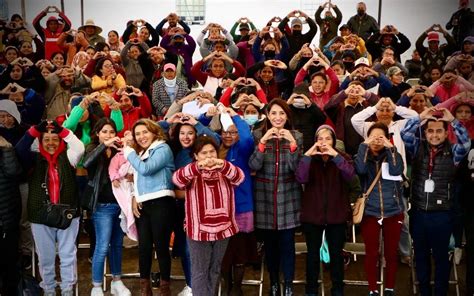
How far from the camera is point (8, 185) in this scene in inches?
189

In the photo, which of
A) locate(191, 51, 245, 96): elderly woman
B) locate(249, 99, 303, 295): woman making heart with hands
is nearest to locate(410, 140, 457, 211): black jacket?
locate(249, 99, 303, 295): woman making heart with hands

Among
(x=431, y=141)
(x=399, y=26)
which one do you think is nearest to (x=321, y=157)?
(x=431, y=141)

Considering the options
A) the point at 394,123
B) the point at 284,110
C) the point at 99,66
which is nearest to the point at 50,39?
the point at 99,66

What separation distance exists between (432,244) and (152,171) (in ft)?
7.43

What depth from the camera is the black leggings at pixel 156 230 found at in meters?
4.64

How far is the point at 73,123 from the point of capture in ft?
17.0

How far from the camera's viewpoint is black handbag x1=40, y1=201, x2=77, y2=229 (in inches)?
186

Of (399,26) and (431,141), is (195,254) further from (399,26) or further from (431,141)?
(399,26)

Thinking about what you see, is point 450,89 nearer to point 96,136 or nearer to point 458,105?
point 458,105

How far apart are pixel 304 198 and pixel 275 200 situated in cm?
24

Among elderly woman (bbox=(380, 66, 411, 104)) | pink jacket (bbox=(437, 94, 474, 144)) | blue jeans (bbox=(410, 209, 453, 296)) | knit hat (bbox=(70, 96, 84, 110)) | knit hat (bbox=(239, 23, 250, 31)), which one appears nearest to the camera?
blue jeans (bbox=(410, 209, 453, 296))

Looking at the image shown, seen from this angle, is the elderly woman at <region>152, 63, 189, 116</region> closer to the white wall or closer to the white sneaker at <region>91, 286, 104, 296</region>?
the white sneaker at <region>91, 286, 104, 296</region>

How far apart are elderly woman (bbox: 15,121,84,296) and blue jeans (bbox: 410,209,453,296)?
9.01ft

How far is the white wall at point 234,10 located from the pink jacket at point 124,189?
7129 mm
